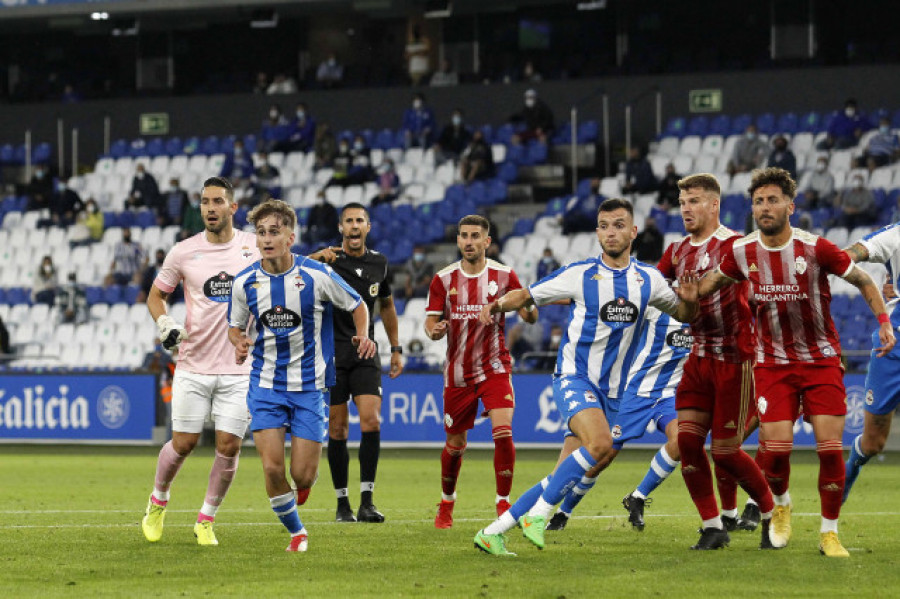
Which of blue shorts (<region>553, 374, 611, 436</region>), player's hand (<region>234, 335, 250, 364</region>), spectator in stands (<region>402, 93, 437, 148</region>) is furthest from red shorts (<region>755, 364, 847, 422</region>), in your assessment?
spectator in stands (<region>402, 93, 437, 148</region>)

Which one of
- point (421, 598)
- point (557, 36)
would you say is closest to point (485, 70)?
point (557, 36)

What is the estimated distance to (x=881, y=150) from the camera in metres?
25.8

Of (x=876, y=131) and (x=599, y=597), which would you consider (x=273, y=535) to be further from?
(x=876, y=131)

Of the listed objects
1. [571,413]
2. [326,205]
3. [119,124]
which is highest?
A: [119,124]

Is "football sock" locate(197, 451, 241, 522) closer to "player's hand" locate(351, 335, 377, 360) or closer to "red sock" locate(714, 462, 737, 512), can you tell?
"player's hand" locate(351, 335, 377, 360)

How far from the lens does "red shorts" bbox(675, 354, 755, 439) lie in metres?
9.35

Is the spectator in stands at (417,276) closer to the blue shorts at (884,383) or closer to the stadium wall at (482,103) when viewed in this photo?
the stadium wall at (482,103)

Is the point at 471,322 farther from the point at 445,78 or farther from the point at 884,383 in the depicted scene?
the point at 445,78

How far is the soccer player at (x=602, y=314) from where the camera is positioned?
29.9 ft

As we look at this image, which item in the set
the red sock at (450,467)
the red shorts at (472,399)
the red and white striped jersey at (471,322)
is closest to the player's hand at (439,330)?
the red and white striped jersey at (471,322)

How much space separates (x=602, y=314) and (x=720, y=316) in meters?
0.76

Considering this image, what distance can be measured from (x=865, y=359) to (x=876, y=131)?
6.64 m

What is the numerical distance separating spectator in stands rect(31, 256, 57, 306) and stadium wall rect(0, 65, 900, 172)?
626 centimetres

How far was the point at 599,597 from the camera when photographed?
7309mm
